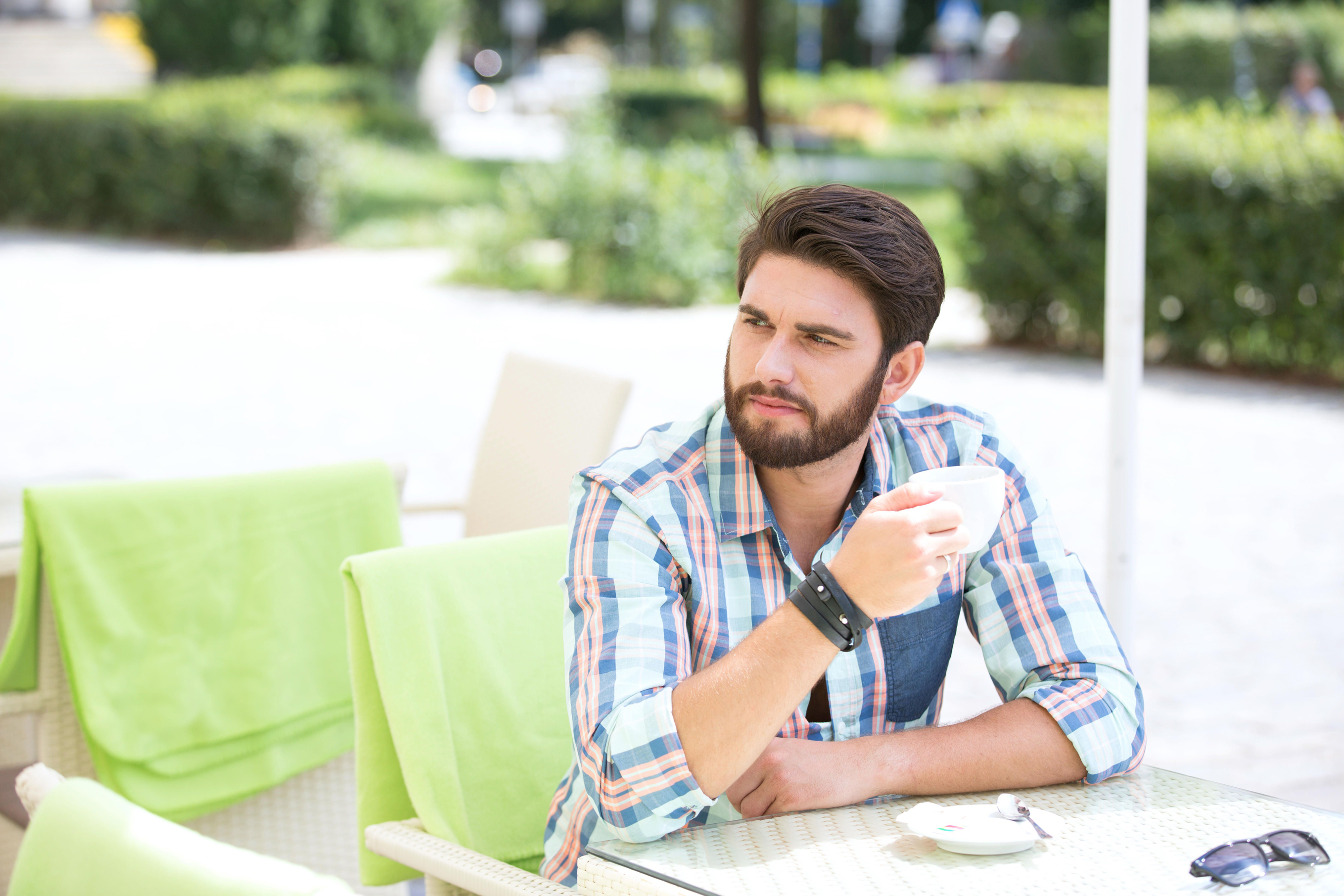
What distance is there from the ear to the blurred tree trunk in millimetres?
17891

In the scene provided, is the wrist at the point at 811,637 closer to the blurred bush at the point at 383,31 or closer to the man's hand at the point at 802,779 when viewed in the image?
the man's hand at the point at 802,779

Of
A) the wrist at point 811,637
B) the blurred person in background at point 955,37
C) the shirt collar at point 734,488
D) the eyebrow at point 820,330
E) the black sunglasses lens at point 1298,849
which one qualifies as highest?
the blurred person in background at point 955,37

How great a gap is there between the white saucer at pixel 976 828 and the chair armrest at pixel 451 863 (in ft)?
1.49

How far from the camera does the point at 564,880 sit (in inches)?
76.6

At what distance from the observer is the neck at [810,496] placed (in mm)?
1977

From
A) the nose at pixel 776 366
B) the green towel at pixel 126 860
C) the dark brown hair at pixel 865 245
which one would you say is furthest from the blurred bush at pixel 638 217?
the green towel at pixel 126 860

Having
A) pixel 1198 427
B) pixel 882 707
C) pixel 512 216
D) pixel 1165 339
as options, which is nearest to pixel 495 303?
pixel 512 216

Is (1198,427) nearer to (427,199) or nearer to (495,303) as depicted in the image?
(495,303)

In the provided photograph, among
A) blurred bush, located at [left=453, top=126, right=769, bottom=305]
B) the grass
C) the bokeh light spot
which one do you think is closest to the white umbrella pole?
blurred bush, located at [left=453, top=126, right=769, bottom=305]

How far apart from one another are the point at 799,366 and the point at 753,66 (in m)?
18.6

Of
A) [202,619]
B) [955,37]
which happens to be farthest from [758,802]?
[955,37]

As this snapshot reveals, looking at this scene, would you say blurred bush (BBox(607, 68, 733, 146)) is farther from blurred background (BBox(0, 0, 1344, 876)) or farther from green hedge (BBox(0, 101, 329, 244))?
green hedge (BBox(0, 101, 329, 244))

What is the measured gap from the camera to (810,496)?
2008 mm

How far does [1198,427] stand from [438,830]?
699 centimetres
